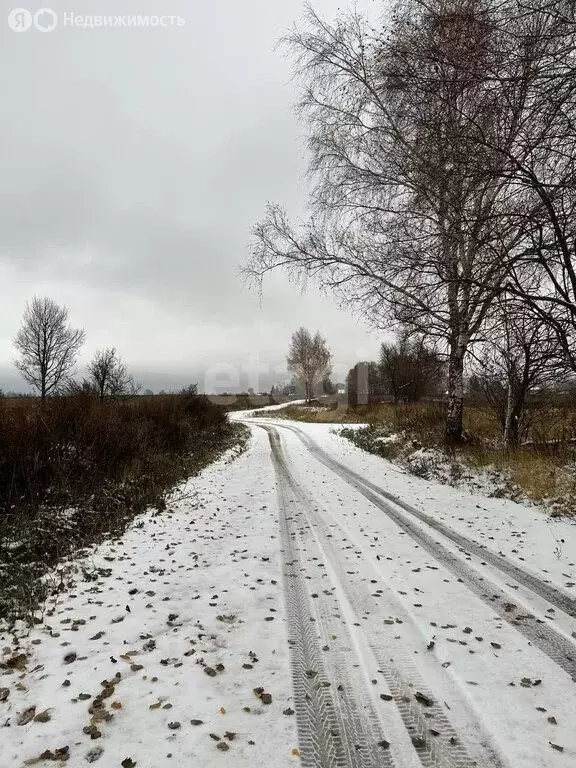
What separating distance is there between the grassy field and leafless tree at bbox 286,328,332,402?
123ft

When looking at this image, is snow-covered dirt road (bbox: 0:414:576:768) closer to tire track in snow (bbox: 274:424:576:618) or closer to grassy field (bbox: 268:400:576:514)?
tire track in snow (bbox: 274:424:576:618)

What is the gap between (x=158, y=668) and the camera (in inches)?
118

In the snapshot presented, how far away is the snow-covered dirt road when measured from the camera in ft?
7.52

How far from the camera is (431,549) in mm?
5176

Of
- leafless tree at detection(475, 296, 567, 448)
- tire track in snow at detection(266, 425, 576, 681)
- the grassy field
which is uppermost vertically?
leafless tree at detection(475, 296, 567, 448)

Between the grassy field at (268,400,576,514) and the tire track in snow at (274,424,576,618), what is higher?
the grassy field at (268,400,576,514)

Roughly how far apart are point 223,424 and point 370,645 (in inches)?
735

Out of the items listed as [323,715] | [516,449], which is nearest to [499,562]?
[323,715]

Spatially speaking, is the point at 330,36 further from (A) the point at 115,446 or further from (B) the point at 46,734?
(B) the point at 46,734

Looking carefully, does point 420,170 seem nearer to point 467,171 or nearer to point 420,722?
point 467,171

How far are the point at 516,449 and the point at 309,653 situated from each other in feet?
26.4

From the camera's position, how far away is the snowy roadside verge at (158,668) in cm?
230

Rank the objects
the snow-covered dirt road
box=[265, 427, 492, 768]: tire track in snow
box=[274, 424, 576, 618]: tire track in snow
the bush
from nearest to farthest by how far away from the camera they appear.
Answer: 1. box=[265, 427, 492, 768]: tire track in snow
2. the snow-covered dirt road
3. box=[274, 424, 576, 618]: tire track in snow
4. the bush

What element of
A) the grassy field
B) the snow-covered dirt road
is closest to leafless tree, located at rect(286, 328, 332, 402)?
the grassy field
